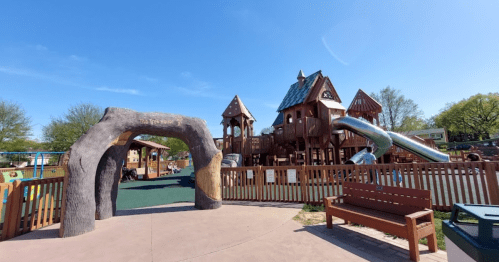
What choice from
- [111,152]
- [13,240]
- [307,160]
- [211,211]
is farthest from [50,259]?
[307,160]

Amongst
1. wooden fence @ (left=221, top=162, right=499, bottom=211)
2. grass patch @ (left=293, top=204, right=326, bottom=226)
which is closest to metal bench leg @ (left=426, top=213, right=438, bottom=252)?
wooden fence @ (left=221, top=162, right=499, bottom=211)

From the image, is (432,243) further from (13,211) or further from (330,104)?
(330,104)

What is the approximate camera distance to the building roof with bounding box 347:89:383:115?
63.9 ft

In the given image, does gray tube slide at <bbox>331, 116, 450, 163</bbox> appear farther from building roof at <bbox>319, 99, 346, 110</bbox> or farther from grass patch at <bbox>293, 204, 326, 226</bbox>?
grass patch at <bbox>293, 204, 326, 226</bbox>

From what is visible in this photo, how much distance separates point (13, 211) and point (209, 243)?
4419mm

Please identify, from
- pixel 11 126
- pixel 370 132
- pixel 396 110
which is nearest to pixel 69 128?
pixel 11 126

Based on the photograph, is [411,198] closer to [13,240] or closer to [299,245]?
[299,245]

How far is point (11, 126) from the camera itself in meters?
28.4

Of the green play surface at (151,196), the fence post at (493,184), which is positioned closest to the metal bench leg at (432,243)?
the fence post at (493,184)

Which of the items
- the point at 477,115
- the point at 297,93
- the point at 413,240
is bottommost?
the point at 413,240

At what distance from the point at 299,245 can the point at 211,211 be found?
326cm

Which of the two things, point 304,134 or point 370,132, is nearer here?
point 370,132

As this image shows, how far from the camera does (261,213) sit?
5691mm

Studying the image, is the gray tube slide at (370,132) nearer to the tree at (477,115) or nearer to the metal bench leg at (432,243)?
the metal bench leg at (432,243)
